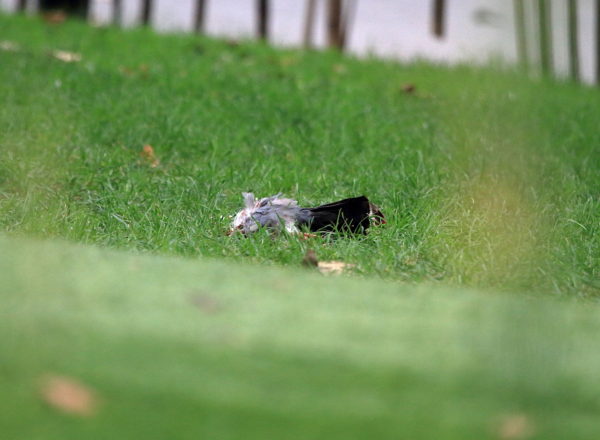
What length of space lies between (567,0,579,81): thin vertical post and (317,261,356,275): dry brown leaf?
5.18 metres

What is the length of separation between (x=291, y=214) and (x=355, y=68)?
4.17 m

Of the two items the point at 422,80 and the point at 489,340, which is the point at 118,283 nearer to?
the point at 489,340

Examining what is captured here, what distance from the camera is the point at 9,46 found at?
22.1 ft

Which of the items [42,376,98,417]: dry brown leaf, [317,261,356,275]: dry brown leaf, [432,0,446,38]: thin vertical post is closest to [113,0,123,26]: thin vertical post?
[432,0,446,38]: thin vertical post

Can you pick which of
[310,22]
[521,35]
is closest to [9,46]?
[310,22]

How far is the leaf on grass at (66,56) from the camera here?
6.39 meters

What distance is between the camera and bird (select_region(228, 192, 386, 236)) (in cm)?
332

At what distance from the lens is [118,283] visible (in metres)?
1.69

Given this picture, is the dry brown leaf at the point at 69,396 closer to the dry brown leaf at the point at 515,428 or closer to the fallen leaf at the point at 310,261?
the dry brown leaf at the point at 515,428

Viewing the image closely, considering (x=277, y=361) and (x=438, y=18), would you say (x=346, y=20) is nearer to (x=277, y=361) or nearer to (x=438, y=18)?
(x=438, y=18)

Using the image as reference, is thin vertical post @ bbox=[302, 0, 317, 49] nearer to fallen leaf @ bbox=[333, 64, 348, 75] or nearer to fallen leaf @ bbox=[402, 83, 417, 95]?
fallen leaf @ bbox=[333, 64, 348, 75]

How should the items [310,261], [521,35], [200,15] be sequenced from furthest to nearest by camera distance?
[200,15] → [310,261] → [521,35]

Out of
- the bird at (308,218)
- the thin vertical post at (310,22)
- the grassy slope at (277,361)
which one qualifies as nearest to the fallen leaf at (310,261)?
the bird at (308,218)

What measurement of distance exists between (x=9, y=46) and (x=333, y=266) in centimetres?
473
